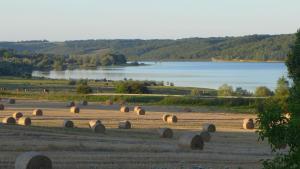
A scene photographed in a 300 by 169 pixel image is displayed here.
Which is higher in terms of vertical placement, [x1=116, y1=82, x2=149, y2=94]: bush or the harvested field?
[x1=116, y1=82, x2=149, y2=94]: bush

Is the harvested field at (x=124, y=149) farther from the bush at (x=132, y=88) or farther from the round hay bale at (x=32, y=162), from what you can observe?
the bush at (x=132, y=88)

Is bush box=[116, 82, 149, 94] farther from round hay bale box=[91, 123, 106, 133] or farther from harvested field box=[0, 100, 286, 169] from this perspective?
round hay bale box=[91, 123, 106, 133]

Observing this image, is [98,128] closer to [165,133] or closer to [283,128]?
[165,133]

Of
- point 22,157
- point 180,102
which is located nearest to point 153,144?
point 22,157

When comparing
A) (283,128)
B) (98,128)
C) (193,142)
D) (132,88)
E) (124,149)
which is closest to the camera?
(283,128)

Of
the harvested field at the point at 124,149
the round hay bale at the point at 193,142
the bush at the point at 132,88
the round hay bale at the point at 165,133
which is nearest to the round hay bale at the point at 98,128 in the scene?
the harvested field at the point at 124,149

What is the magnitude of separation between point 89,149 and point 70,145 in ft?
2.87

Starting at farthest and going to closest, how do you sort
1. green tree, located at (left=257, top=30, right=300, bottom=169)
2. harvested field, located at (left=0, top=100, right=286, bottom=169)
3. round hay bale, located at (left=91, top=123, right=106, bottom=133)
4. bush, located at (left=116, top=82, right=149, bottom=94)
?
bush, located at (left=116, top=82, right=149, bottom=94), round hay bale, located at (left=91, top=123, right=106, bottom=133), harvested field, located at (left=0, top=100, right=286, bottom=169), green tree, located at (left=257, top=30, right=300, bottom=169)

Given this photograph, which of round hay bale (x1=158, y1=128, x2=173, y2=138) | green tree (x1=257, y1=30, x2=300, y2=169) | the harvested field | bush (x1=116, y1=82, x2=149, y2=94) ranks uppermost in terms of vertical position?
bush (x1=116, y1=82, x2=149, y2=94)

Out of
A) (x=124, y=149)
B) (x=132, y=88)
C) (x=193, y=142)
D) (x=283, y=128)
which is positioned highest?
(x=132, y=88)

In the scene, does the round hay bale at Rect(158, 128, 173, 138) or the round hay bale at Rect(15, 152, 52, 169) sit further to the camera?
the round hay bale at Rect(158, 128, 173, 138)

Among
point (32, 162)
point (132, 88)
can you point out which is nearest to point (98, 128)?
point (32, 162)

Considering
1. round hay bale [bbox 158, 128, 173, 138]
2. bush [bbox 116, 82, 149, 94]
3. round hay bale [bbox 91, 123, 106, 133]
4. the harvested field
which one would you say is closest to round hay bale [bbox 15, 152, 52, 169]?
the harvested field

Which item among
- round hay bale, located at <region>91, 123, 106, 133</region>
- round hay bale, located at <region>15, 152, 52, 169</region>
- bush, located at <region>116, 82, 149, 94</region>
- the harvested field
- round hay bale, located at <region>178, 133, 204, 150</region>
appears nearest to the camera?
round hay bale, located at <region>15, 152, 52, 169</region>
